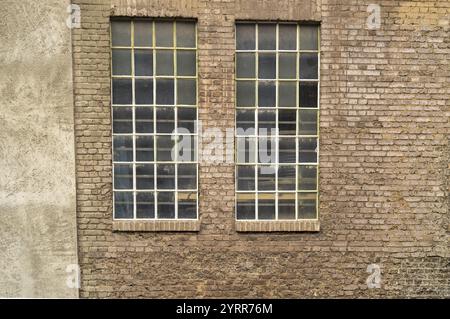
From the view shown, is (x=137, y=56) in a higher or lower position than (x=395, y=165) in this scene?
higher

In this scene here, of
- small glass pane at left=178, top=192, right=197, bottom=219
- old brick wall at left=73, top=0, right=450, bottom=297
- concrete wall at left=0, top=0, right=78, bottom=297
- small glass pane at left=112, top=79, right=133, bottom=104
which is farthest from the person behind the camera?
small glass pane at left=178, top=192, right=197, bottom=219

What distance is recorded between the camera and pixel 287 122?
217 inches

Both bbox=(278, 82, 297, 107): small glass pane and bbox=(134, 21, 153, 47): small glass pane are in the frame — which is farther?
bbox=(278, 82, 297, 107): small glass pane

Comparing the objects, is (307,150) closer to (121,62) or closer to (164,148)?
(164,148)

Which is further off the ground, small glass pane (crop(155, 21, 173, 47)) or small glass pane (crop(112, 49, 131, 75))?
small glass pane (crop(155, 21, 173, 47))

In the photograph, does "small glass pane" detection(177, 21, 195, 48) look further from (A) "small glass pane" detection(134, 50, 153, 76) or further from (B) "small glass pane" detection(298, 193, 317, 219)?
(B) "small glass pane" detection(298, 193, 317, 219)

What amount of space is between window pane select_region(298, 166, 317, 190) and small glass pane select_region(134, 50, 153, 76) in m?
2.52

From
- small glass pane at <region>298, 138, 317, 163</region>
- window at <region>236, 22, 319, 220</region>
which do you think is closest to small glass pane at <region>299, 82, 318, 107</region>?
window at <region>236, 22, 319, 220</region>

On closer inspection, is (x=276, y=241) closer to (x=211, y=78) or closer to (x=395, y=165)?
(x=395, y=165)

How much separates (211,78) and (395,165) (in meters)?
2.81

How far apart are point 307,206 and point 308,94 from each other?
62.4 inches

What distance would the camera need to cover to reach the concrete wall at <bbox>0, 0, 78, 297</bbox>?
5148 millimetres

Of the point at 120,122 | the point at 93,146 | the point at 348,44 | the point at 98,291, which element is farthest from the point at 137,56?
the point at 98,291
